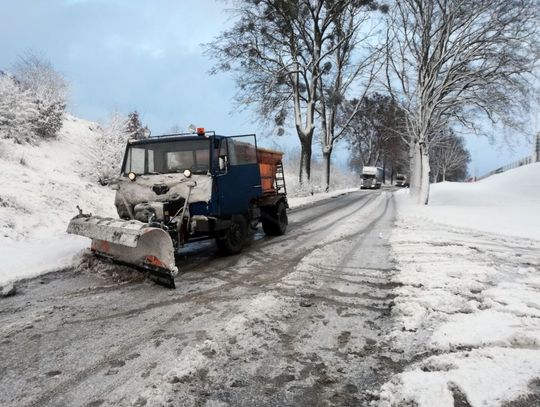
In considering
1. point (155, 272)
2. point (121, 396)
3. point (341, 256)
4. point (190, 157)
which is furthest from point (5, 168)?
point (121, 396)

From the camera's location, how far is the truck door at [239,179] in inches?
312

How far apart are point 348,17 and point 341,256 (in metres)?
22.5

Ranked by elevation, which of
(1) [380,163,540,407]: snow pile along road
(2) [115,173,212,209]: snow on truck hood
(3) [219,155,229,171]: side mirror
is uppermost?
(3) [219,155,229,171]: side mirror

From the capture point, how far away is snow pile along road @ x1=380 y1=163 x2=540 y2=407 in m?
3.05

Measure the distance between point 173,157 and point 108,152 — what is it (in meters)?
10.0

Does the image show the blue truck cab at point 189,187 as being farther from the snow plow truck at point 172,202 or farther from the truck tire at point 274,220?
the truck tire at point 274,220

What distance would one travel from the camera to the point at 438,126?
22.9 metres

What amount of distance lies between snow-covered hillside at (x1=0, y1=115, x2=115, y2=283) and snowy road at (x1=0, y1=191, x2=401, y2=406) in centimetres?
108

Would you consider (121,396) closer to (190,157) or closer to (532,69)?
(190,157)

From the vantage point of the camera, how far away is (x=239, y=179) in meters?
8.52

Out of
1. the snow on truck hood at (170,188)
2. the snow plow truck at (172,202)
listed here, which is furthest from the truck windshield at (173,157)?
the snow on truck hood at (170,188)

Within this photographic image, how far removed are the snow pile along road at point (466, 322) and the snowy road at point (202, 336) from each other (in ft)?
0.85

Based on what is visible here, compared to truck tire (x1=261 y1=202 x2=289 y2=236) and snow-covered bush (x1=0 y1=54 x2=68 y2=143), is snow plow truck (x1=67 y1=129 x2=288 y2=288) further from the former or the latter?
snow-covered bush (x1=0 y1=54 x2=68 y2=143)

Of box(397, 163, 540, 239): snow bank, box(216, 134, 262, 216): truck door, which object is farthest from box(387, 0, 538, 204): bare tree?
box(216, 134, 262, 216): truck door
